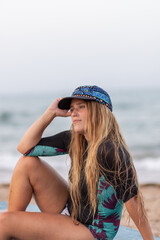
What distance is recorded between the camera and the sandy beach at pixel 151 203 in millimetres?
3763

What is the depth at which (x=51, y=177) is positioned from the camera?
2.33 metres

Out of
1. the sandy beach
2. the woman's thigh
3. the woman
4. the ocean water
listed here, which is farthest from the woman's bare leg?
the sandy beach

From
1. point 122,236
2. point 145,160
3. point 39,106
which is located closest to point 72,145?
point 122,236

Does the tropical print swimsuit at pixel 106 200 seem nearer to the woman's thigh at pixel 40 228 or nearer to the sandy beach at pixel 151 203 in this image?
Result: the woman's thigh at pixel 40 228

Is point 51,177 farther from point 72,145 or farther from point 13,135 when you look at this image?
point 13,135

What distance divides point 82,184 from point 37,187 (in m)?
0.35

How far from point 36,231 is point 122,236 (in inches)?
42.0

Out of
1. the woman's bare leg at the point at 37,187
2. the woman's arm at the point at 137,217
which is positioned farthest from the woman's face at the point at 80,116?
the woman's arm at the point at 137,217

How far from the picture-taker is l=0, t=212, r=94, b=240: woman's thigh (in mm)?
1968

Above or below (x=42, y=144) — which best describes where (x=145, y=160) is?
below

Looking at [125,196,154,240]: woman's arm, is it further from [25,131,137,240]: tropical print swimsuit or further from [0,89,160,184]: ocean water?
[0,89,160,184]: ocean water

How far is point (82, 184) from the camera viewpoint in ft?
6.95

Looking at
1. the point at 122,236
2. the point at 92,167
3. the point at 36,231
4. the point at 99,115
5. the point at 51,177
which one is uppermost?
the point at 99,115

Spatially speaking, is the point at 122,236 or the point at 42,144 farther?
the point at 122,236
